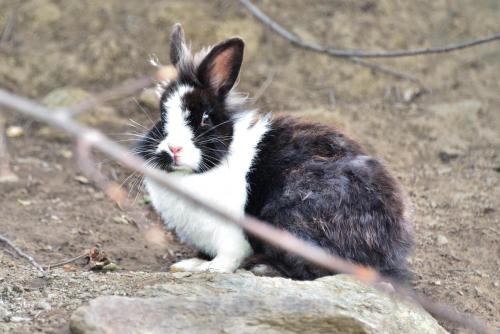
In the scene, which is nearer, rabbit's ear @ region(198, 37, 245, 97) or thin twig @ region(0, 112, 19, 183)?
rabbit's ear @ region(198, 37, 245, 97)

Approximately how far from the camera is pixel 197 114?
402cm

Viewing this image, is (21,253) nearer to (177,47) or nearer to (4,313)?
(4,313)

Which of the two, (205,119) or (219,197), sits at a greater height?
(205,119)

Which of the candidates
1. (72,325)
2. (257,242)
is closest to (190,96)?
(257,242)

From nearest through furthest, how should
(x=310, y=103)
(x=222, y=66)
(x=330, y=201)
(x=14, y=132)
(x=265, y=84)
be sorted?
1. (x=330, y=201)
2. (x=222, y=66)
3. (x=14, y=132)
4. (x=310, y=103)
5. (x=265, y=84)

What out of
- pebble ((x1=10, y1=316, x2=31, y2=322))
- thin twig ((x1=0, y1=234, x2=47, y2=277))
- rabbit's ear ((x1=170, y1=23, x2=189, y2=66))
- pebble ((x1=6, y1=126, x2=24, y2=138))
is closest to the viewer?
pebble ((x1=10, y1=316, x2=31, y2=322))

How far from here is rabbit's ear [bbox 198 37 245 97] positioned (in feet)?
13.3


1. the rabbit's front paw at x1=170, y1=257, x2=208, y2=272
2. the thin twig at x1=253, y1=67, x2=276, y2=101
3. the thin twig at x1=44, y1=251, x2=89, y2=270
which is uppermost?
the thin twig at x1=253, y1=67, x2=276, y2=101

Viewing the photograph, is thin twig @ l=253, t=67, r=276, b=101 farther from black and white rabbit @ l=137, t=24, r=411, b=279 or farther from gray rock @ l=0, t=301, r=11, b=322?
gray rock @ l=0, t=301, r=11, b=322

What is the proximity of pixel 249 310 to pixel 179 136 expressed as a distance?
3.96 feet

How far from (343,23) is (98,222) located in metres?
3.28

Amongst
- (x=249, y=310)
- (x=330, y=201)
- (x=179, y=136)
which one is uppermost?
(x=179, y=136)

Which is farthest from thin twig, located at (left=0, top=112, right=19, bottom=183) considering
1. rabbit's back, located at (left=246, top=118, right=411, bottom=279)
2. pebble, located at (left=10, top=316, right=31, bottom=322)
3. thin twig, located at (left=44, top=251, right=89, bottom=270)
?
pebble, located at (left=10, top=316, right=31, bottom=322)

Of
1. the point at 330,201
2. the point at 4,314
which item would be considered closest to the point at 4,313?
the point at 4,314
